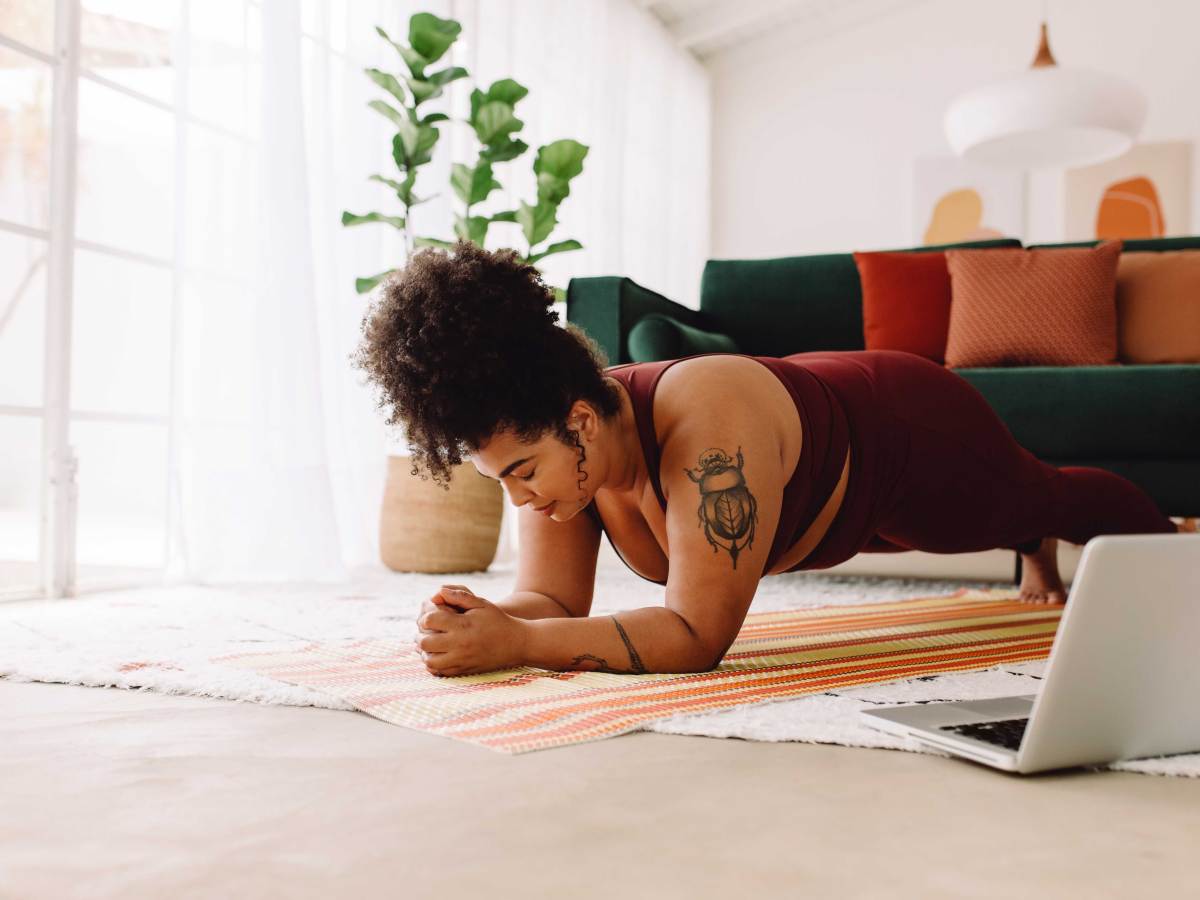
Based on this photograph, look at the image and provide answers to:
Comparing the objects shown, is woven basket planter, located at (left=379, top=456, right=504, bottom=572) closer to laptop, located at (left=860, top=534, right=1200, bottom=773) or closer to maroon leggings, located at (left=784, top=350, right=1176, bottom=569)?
maroon leggings, located at (left=784, top=350, right=1176, bottom=569)

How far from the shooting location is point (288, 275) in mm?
2740

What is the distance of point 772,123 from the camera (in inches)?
251

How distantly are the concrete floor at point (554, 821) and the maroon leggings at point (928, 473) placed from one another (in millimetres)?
628

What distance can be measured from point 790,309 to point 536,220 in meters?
0.84

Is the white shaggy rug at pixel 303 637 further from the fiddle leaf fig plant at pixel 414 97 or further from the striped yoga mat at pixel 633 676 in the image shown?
the fiddle leaf fig plant at pixel 414 97

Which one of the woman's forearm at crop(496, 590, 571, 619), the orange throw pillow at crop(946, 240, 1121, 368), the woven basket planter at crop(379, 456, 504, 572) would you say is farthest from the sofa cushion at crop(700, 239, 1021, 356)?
the woman's forearm at crop(496, 590, 571, 619)

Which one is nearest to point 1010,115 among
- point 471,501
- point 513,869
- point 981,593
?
point 981,593

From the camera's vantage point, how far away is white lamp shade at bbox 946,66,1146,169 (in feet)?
10.5

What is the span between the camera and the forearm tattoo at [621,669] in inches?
50.8

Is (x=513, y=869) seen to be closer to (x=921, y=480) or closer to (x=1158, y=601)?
(x=1158, y=601)

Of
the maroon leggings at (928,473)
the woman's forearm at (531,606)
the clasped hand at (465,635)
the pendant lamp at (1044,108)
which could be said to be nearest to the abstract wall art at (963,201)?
the pendant lamp at (1044,108)

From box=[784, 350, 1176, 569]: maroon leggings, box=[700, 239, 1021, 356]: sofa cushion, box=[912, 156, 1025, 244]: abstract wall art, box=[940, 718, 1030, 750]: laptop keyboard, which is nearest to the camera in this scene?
box=[940, 718, 1030, 750]: laptop keyboard

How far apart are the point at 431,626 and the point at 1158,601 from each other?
78 cm

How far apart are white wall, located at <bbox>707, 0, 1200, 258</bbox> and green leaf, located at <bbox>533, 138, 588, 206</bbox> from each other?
328cm
